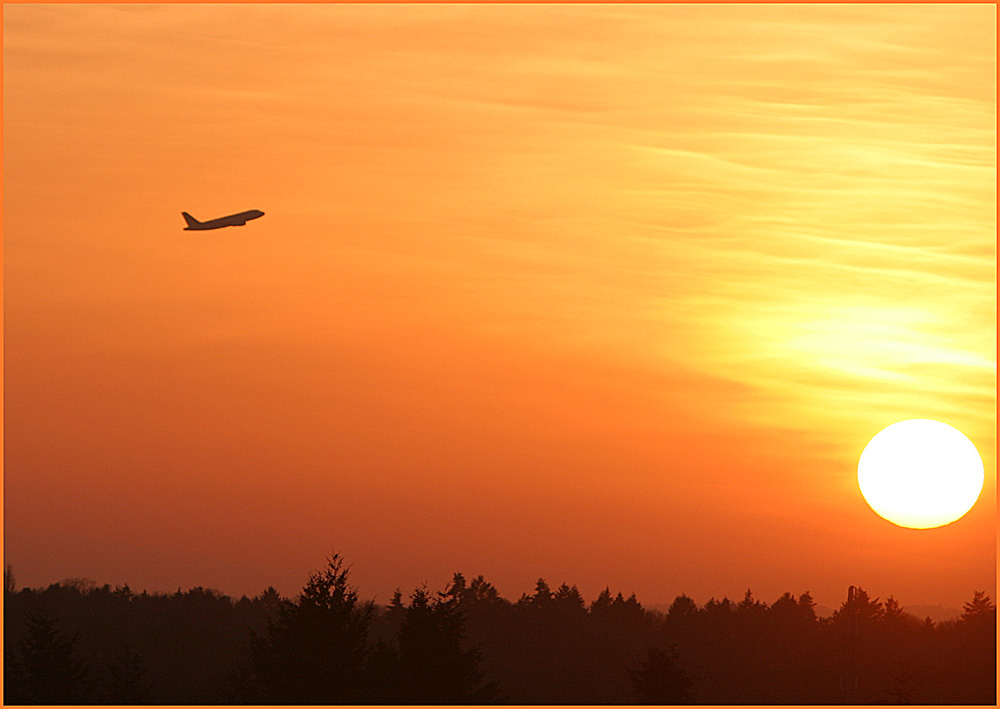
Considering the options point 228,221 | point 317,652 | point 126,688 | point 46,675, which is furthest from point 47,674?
point 228,221

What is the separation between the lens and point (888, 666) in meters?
159

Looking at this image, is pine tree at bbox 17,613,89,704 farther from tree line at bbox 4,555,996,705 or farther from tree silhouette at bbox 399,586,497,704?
tree silhouette at bbox 399,586,497,704

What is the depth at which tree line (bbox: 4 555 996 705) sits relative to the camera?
80.4 m

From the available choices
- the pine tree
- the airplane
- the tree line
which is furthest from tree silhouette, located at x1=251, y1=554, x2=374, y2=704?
the airplane

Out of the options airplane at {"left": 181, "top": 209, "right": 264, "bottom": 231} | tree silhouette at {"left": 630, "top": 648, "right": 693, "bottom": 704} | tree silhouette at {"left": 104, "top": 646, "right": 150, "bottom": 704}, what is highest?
airplane at {"left": 181, "top": 209, "right": 264, "bottom": 231}

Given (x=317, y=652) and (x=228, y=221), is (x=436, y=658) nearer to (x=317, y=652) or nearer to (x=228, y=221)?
(x=317, y=652)

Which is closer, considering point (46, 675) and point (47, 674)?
point (46, 675)

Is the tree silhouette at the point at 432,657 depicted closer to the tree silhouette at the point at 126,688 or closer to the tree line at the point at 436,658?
the tree line at the point at 436,658

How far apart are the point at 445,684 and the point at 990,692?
76.5m

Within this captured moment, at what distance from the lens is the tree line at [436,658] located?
8044 cm

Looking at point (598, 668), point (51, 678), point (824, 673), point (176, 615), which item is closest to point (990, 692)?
point (824, 673)

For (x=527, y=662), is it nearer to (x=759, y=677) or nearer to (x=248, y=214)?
(x=759, y=677)

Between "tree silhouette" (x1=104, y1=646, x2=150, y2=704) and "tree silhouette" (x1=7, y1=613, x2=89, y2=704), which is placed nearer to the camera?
"tree silhouette" (x1=7, y1=613, x2=89, y2=704)

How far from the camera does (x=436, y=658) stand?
81562mm
